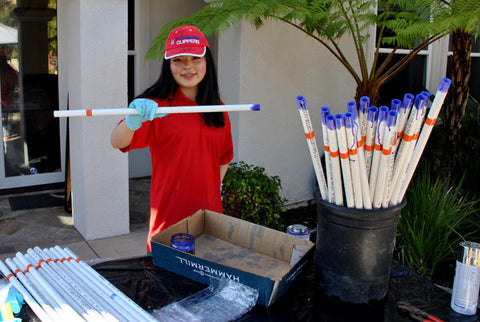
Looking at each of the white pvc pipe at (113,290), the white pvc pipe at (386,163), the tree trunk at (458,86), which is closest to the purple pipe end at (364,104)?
the white pvc pipe at (386,163)

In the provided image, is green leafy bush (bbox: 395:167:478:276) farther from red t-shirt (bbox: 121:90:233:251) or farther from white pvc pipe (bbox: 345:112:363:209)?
white pvc pipe (bbox: 345:112:363:209)

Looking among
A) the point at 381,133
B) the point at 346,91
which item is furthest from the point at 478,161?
the point at 381,133

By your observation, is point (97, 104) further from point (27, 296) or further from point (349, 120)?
point (349, 120)

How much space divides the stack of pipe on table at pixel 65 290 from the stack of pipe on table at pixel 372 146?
824mm


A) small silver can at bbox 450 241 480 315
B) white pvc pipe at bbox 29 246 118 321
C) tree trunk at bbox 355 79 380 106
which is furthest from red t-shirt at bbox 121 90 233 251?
tree trunk at bbox 355 79 380 106

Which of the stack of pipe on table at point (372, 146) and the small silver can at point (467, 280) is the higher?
the stack of pipe on table at point (372, 146)

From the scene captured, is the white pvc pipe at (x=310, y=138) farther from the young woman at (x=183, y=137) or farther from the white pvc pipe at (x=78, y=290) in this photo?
the white pvc pipe at (x=78, y=290)

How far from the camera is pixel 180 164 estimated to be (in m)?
2.38

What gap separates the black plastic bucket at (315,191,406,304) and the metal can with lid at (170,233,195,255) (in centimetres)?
53

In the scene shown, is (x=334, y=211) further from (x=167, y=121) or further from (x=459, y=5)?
(x=459, y=5)

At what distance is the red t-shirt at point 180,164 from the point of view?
2.33 metres

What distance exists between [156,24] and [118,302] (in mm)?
5328

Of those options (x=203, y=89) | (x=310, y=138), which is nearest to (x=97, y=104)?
(x=203, y=89)

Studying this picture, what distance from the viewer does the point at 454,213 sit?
439cm
